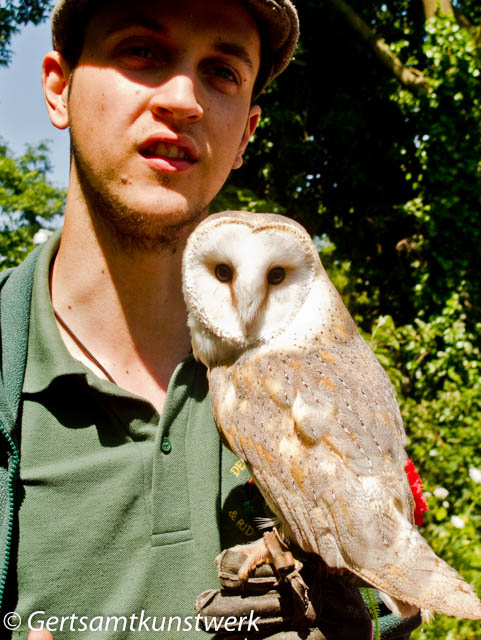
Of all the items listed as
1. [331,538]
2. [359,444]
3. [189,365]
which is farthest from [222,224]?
[331,538]

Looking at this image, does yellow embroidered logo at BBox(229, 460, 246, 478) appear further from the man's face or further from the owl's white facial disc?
the man's face

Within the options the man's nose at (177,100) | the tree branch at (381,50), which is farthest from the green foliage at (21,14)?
the man's nose at (177,100)

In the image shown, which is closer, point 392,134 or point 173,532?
point 173,532

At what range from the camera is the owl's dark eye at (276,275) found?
102 centimetres

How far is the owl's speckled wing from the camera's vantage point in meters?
0.84

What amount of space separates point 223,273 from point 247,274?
82 mm

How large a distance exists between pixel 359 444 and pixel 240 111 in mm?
855

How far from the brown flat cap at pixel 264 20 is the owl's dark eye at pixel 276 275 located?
2.17ft

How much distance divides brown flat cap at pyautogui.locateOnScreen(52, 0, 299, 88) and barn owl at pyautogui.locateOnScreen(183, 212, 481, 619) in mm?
568

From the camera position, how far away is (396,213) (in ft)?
15.0

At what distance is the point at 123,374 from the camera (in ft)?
4.03

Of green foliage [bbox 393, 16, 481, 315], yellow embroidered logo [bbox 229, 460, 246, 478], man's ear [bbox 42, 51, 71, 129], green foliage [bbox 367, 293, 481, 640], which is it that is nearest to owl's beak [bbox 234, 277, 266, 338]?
yellow embroidered logo [bbox 229, 460, 246, 478]

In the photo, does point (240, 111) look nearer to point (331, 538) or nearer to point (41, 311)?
point (41, 311)

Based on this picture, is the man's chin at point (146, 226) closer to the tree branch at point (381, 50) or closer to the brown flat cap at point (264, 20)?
the brown flat cap at point (264, 20)
